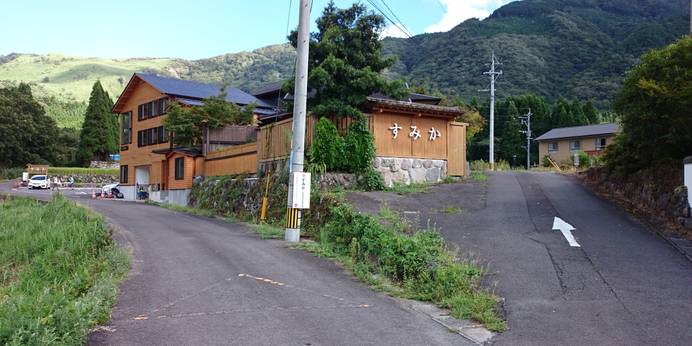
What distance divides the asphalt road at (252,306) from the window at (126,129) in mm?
34021

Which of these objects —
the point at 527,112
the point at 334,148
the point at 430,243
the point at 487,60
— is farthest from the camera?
the point at 487,60

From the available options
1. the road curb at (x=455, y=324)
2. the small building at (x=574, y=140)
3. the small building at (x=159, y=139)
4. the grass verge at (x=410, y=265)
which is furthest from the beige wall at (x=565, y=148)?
the road curb at (x=455, y=324)

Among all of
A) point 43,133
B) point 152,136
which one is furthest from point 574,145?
point 43,133

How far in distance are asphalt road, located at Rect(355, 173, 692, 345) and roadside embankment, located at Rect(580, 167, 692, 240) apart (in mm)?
527

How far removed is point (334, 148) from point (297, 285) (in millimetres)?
10145

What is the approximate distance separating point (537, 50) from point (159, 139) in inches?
2182

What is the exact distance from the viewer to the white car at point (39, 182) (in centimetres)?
4791

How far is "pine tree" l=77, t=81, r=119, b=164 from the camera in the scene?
197 feet

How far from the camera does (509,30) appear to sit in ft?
283

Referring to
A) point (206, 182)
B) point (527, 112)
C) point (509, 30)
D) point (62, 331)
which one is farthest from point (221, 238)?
point (509, 30)

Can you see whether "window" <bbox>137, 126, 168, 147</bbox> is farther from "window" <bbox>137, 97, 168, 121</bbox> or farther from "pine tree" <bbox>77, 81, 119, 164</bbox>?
"pine tree" <bbox>77, 81, 119, 164</bbox>

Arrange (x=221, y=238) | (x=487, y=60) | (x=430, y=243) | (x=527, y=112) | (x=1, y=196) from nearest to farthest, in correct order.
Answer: (x=430, y=243) → (x=221, y=238) → (x=1, y=196) → (x=527, y=112) → (x=487, y=60)

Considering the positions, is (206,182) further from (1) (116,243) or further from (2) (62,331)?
(2) (62,331)

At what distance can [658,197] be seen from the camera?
13445 millimetres
